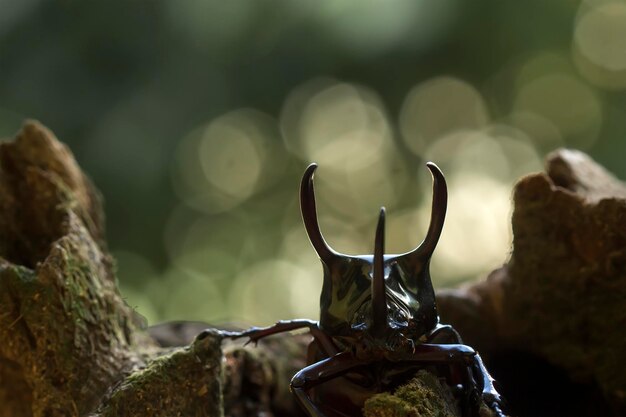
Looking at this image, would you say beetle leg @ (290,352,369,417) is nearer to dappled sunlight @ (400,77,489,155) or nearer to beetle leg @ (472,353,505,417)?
beetle leg @ (472,353,505,417)

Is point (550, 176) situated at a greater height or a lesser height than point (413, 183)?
lesser

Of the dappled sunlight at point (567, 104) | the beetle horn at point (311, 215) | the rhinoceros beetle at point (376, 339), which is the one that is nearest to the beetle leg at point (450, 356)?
the rhinoceros beetle at point (376, 339)

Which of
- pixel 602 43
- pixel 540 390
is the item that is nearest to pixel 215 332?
pixel 540 390

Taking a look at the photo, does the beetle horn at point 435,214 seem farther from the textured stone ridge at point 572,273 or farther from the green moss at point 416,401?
the textured stone ridge at point 572,273

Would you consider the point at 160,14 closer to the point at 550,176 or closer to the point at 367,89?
the point at 367,89

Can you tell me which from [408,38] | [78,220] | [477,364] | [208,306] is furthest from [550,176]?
[208,306]

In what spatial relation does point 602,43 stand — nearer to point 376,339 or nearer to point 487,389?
point 487,389

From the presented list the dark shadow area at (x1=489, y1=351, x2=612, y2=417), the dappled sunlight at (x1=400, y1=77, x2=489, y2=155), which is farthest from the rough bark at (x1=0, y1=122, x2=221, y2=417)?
the dappled sunlight at (x1=400, y1=77, x2=489, y2=155)
